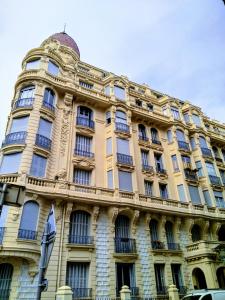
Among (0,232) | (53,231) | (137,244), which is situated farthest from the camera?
(137,244)

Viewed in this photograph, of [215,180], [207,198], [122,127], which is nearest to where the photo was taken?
[122,127]

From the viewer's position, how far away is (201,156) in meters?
→ 26.8

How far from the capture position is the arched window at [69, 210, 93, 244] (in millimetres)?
16500

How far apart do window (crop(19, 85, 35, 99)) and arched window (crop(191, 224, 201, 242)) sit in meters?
18.5

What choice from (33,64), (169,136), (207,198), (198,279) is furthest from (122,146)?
(198,279)

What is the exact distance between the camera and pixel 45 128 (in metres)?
20.0

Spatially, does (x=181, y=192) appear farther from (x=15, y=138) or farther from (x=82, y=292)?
(x=15, y=138)

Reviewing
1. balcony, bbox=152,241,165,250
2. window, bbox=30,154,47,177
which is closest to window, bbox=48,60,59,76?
window, bbox=30,154,47,177

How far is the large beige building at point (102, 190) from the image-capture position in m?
15.4

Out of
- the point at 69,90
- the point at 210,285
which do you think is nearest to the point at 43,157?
the point at 69,90

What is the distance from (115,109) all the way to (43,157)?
9.15 meters

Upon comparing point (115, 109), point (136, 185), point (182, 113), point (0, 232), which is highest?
point (182, 113)

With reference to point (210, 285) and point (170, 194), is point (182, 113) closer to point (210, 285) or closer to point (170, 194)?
point (170, 194)

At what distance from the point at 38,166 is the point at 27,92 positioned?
7315mm
